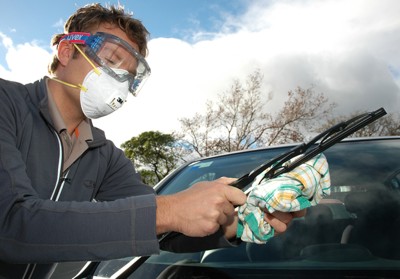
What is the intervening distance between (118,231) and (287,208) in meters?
0.51

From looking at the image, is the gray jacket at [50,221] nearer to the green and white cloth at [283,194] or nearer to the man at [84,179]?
the man at [84,179]

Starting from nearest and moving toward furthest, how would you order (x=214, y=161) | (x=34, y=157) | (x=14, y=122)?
1. (x=14, y=122)
2. (x=34, y=157)
3. (x=214, y=161)

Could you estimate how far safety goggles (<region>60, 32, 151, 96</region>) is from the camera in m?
2.04

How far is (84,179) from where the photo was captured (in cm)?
191

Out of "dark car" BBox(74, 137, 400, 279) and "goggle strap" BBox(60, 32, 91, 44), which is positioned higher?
"goggle strap" BBox(60, 32, 91, 44)

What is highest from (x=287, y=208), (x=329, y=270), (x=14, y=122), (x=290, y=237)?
(x=14, y=122)

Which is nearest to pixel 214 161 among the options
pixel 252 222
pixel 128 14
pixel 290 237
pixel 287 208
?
pixel 290 237

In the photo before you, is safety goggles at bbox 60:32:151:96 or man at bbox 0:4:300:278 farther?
safety goggles at bbox 60:32:151:96

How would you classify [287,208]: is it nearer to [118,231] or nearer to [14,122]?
[118,231]

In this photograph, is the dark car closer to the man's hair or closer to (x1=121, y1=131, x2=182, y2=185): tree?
the man's hair

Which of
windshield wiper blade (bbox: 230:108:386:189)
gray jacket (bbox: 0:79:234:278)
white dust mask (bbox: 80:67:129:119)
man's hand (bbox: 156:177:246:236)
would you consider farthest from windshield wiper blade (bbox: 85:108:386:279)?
white dust mask (bbox: 80:67:129:119)

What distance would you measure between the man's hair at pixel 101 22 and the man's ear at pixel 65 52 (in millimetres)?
108

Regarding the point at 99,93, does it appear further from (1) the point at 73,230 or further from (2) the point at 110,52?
(1) the point at 73,230

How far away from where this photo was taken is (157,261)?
1667mm
